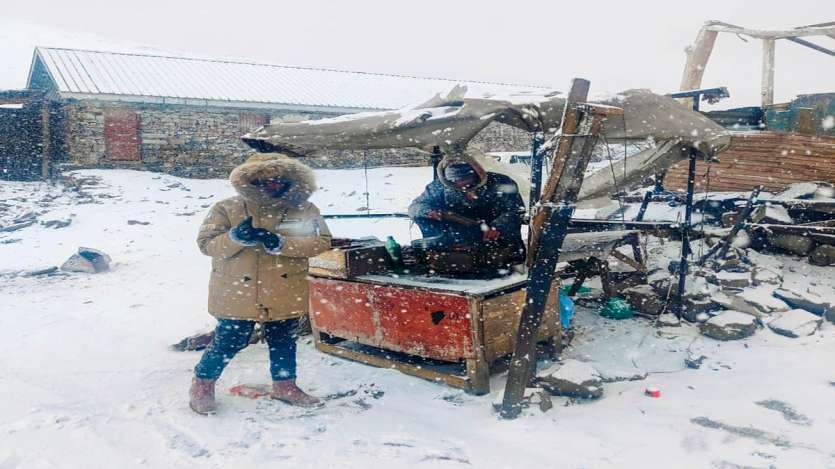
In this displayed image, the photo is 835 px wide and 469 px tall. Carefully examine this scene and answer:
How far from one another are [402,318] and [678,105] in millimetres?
2979

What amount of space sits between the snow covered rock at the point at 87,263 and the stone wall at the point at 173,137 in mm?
7843

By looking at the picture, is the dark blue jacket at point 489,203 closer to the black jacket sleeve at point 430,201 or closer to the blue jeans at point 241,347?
the black jacket sleeve at point 430,201

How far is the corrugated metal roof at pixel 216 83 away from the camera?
16.6 metres

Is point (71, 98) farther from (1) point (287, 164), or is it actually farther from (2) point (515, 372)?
(2) point (515, 372)

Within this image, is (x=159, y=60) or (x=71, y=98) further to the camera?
(x=159, y=60)

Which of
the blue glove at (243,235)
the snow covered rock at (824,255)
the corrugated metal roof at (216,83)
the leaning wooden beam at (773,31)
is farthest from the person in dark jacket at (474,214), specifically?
Answer: the corrugated metal roof at (216,83)

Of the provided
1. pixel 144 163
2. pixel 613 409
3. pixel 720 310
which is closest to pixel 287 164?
pixel 613 409

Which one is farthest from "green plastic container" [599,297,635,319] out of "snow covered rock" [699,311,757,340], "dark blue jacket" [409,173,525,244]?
"dark blue jacket" [409,173,525,244]

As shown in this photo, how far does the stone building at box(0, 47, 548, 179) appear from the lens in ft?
53.1

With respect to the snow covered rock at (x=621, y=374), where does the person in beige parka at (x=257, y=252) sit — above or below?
above

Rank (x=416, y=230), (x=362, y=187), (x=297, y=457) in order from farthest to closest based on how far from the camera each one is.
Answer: (x=362, y=187) → (x=416, y=230) → (x=297, y=457)

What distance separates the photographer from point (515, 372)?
3707 millimetres

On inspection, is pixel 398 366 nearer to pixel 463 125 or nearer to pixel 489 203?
pixel 489 203

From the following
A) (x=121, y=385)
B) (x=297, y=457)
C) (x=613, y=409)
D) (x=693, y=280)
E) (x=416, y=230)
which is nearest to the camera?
(x=297, y=457)
